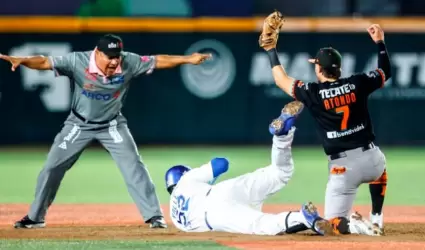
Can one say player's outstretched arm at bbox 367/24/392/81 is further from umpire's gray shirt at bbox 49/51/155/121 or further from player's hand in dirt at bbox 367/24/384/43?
umpire's gray shirt at bbox 49/51/155/121

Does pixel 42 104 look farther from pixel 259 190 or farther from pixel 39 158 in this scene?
pixel 259 190

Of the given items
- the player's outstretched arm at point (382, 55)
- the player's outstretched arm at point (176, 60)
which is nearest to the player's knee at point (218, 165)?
the player's outstretched arm at point (176, 60)

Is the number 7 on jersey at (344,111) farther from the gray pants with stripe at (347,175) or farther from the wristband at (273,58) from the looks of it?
the wristband at (273,58)

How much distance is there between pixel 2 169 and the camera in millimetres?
16047

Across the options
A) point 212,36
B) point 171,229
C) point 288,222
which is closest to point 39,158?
point 212,36

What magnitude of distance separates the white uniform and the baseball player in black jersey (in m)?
0.44

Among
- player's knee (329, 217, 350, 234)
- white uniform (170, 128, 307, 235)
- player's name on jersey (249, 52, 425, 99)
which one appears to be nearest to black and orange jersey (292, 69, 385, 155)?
white uniform (170, 128, 307, 235)

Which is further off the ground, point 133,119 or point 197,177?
point 197,177

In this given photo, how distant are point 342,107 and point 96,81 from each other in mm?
2328

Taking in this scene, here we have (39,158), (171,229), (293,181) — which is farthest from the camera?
(39,158)

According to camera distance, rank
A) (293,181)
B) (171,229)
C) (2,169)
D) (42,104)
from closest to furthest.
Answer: (171,229) → (293,181) → (2,169) → (42,104)

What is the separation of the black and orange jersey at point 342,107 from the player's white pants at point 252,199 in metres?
0.45

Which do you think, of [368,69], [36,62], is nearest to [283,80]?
[36,62]

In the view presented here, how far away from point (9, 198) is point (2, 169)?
3163 mm
